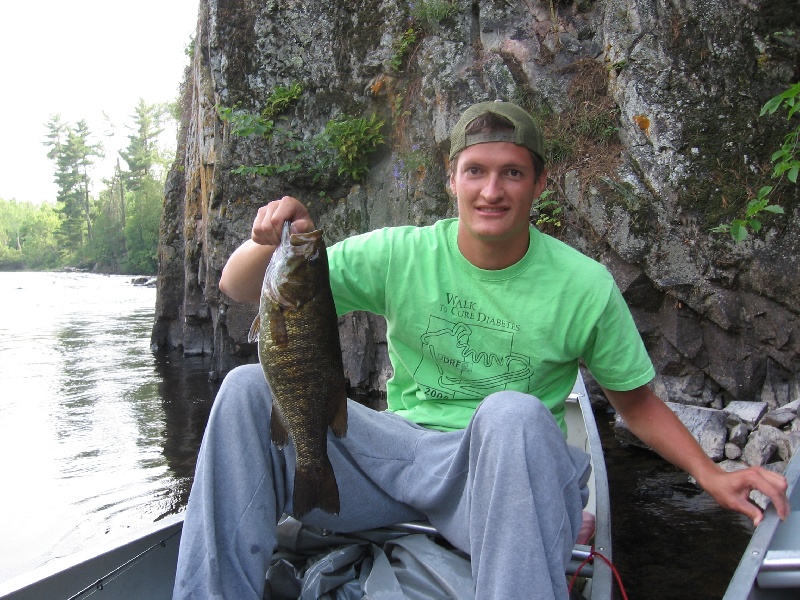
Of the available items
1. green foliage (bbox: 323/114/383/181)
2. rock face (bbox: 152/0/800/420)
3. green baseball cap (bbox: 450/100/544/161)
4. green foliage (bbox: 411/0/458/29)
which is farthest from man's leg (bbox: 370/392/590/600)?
green foliage (bbox: 411/0/458/29)

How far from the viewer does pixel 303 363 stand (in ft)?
8.25

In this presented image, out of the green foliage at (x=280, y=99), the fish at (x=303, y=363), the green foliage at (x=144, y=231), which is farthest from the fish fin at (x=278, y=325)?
the green foliage at (x=144, y=231)

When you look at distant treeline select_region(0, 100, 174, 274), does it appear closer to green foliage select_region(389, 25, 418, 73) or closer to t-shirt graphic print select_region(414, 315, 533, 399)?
green foliage select_region(389, 25, 418, 73)

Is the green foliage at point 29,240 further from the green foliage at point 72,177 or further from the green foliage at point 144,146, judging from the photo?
the green foliage at point 144,146

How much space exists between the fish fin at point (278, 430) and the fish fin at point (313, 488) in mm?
122

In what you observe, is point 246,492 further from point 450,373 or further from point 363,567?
point 450,373

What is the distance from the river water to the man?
1079 millimetres

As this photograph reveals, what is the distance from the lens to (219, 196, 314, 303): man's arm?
2.52m

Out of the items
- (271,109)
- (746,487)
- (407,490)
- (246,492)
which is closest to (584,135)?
(271,109)

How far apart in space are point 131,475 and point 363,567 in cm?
613

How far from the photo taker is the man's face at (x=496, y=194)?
9.00 feet

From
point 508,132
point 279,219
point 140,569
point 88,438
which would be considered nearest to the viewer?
point 279,219

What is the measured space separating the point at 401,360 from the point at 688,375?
6.22 m

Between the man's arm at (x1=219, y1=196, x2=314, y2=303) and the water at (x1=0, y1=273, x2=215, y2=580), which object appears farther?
the water at (x1=0, y1=273, x2=215, y2=580)
